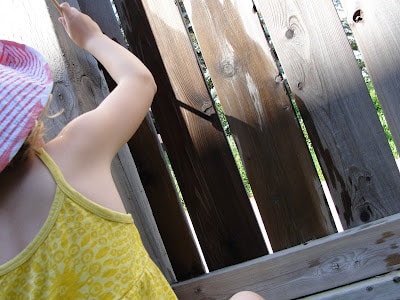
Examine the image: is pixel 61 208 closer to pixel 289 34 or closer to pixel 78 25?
pixel 78 25

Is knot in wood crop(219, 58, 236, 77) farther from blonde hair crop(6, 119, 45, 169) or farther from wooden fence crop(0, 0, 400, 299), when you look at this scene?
blonde hair crop(6, 119, 45, 169)

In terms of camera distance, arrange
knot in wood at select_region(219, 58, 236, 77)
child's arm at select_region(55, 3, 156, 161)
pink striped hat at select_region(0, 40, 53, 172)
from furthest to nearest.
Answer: knot in wood at select_region(219, 58, 236, 77)
child's arm at select_region(55, 3, 156, 161)
pink striped hat at select_region(0, 40, 53, 172)

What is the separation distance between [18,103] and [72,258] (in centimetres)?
42

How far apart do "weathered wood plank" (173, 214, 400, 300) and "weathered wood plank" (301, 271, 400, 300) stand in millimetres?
25

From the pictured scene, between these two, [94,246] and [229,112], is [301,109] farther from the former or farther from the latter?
[94,246]

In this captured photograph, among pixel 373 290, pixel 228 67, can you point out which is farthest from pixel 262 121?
pixel 373 290

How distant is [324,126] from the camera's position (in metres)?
2.14

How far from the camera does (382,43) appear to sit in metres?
2.04

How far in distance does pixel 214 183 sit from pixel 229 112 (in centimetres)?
31

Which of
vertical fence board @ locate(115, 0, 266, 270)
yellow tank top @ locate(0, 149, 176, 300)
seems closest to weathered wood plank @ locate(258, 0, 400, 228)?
vertical fence board @ locate(115, 0, 266, 270)

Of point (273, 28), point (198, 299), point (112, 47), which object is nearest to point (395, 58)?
point (273, 28)

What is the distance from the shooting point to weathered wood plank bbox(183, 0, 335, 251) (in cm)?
218

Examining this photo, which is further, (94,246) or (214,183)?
(214,183)

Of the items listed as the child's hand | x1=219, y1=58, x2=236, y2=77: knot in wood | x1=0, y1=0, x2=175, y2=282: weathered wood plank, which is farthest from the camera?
x1=219, y1=58, x2=236, y2=77: knot in wood
